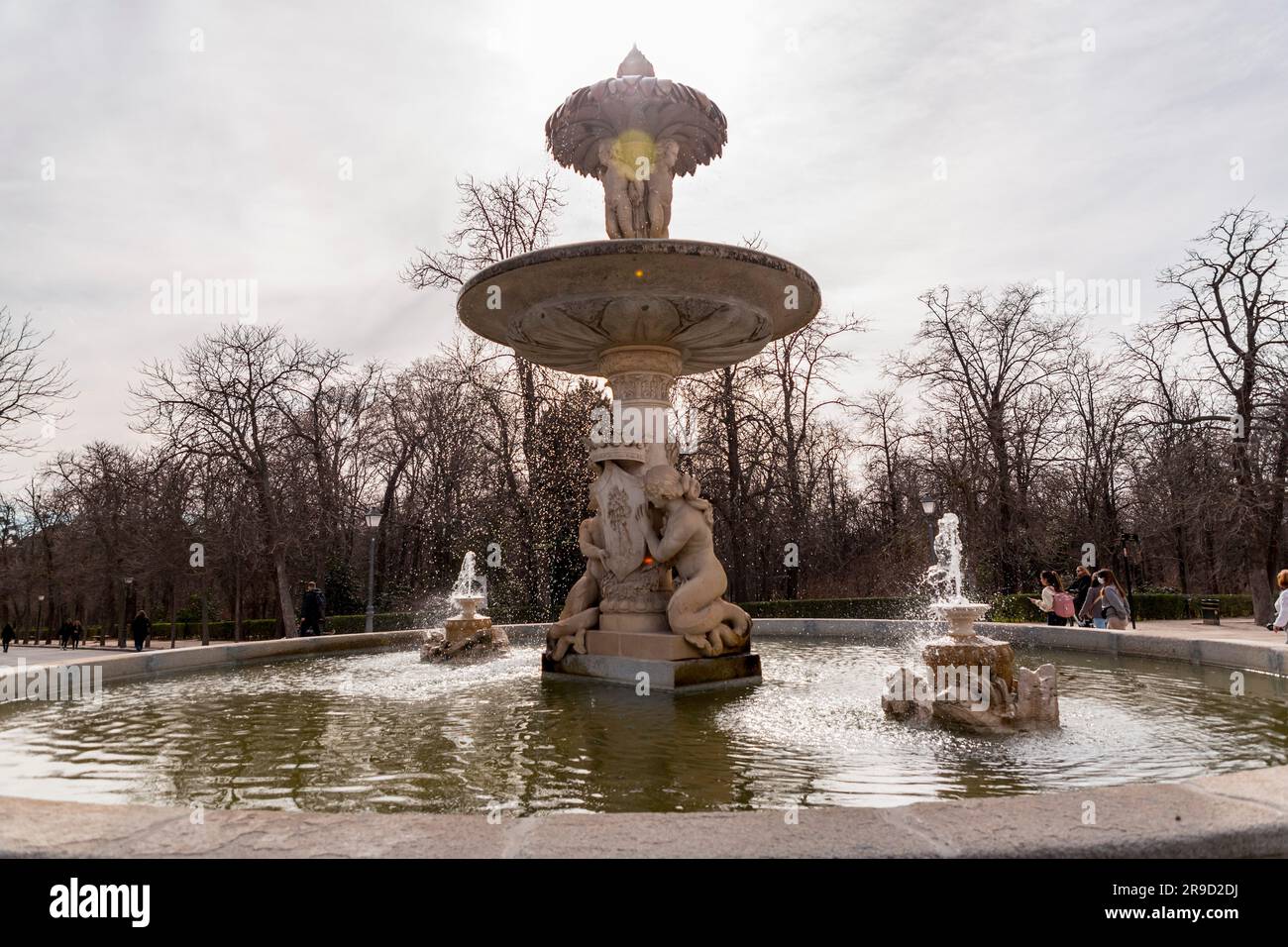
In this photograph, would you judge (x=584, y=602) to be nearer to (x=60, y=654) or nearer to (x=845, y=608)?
(x=845, y=608)

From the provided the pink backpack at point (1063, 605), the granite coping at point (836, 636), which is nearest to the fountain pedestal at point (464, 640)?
the granite coping at point (836, 636)

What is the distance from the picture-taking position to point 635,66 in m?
10.3

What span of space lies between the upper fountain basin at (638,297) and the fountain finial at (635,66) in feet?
12.2

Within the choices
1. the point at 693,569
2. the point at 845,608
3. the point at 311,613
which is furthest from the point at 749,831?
the point at 845,608

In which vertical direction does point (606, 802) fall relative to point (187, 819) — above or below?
below

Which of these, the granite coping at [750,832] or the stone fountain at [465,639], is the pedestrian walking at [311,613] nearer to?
the stone fountain at [465,639]

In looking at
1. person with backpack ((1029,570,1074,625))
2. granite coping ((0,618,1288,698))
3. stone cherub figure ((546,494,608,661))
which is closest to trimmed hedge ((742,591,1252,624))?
granite coping ((0,618,1288,698))

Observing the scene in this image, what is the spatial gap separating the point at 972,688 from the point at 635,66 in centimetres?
857

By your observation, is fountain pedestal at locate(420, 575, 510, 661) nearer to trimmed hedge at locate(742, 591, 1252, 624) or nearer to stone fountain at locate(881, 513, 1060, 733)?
stone fountain at locate(881, 513, 1060, 733)

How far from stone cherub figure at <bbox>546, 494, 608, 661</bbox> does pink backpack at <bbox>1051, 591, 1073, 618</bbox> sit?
8.49m
